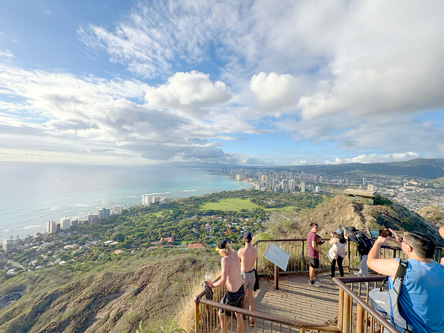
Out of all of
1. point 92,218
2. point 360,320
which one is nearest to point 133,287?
point 360,320

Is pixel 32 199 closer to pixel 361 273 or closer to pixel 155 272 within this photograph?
pixel 155 272

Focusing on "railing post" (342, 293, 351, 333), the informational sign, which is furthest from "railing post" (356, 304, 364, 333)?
the informational sign

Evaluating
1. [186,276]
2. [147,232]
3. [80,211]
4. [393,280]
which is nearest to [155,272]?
[186,276]

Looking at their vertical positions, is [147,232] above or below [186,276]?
below

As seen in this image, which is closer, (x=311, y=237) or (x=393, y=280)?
(x=393, y=280)

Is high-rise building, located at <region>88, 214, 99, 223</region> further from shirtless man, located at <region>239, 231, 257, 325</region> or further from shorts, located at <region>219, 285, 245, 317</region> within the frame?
shorts, located at <region>219, 285, 245, 317</region>

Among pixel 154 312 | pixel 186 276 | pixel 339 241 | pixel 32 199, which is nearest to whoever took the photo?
pixel 339 241

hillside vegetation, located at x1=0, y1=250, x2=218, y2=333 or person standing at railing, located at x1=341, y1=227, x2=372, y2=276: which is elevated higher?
person standing at railing, located at x1=341, y1=227, x2=372, y2=276
